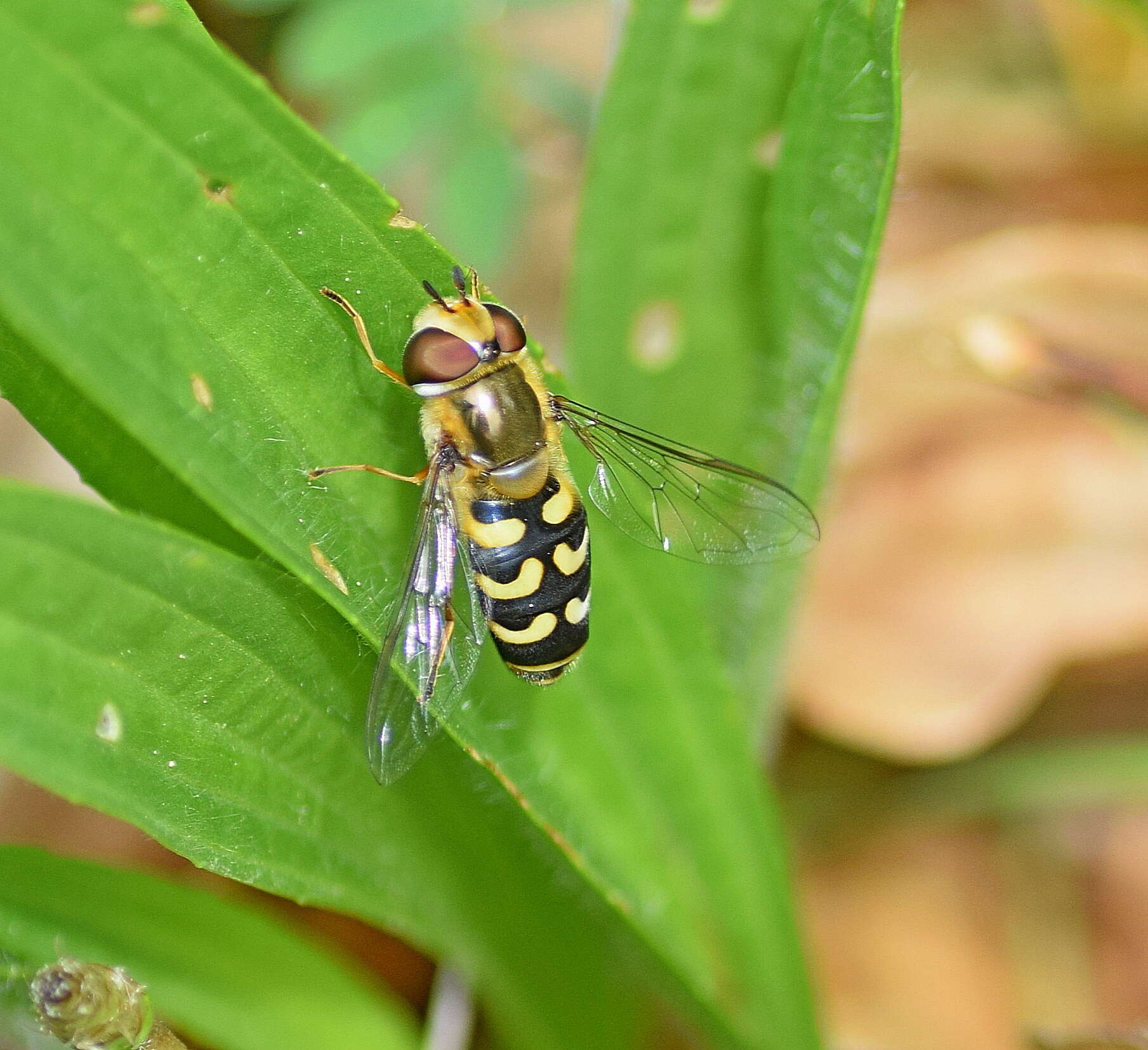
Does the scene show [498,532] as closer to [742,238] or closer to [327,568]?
[327,568]

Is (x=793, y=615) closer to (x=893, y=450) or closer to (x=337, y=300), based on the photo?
(x=893, y=450)

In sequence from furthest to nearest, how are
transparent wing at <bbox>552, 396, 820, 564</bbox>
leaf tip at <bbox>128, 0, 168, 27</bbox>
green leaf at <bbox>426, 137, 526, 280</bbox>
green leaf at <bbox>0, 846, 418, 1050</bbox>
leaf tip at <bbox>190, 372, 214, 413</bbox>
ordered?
green leaf at <bbox>426, 137, 526, 280</bbox>
transparent wing at <bbox>552, 396, 820, 564</bbox>
green leaf at <bbox>0, 846, 418, 1050</bbox>
leaf tip at <bbox>190, 372, 214, 413</bbox>
leaf tip at <bbox>128, 0, 168, 27</bbox>

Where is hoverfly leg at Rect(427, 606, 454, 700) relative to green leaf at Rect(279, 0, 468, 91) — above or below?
below

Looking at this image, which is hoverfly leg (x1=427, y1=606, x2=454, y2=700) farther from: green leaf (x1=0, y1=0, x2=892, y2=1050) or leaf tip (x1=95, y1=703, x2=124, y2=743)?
leaf tip (x1=95, y1=703, x2=124, y2=743)

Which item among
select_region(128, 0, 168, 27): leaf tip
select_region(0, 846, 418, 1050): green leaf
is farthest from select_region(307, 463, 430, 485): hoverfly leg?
select_region(0, 846, 418, 1050): green leaf

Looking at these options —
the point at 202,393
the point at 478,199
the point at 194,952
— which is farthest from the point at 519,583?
the point at 478,199

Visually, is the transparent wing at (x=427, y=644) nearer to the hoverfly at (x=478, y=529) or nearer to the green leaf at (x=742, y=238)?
the hoverfly at (x=478, y=529)
